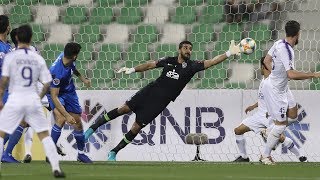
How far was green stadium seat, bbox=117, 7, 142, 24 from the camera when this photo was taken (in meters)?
15.1

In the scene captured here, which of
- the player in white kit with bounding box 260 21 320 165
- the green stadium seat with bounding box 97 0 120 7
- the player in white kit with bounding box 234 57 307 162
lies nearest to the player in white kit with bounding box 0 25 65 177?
the player in white kit with bounding box 260 21 320 165

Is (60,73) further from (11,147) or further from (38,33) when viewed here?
(38,33)

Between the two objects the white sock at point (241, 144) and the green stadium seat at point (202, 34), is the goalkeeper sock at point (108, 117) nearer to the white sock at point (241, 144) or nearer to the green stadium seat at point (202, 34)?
the white sock at point (241, 144)

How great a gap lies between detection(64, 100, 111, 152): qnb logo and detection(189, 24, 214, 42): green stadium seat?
235 cm

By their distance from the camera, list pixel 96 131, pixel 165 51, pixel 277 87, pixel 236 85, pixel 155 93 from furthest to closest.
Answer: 1. pixel 165 51
2. pixel 236 85
3. pixel 96 131
4. pixel 155 93
5. pixel 277 87

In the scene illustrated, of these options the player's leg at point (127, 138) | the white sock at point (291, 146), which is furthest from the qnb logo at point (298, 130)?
the player's leg at point (127, 138)

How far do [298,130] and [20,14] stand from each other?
4994 mm

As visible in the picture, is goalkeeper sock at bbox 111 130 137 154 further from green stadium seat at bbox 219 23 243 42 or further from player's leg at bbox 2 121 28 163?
green stadium seat at bbox 219 23 243 42

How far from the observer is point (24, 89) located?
8109 millimetres

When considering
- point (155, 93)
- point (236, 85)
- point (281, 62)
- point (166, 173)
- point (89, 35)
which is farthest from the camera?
point (89, 35)

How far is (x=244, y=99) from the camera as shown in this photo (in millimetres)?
13086

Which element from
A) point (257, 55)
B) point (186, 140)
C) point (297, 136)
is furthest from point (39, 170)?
point (257, 55)

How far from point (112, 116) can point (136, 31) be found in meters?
3.05

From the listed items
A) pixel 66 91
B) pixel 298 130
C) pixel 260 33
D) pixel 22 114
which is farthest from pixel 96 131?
pixel 22 114
